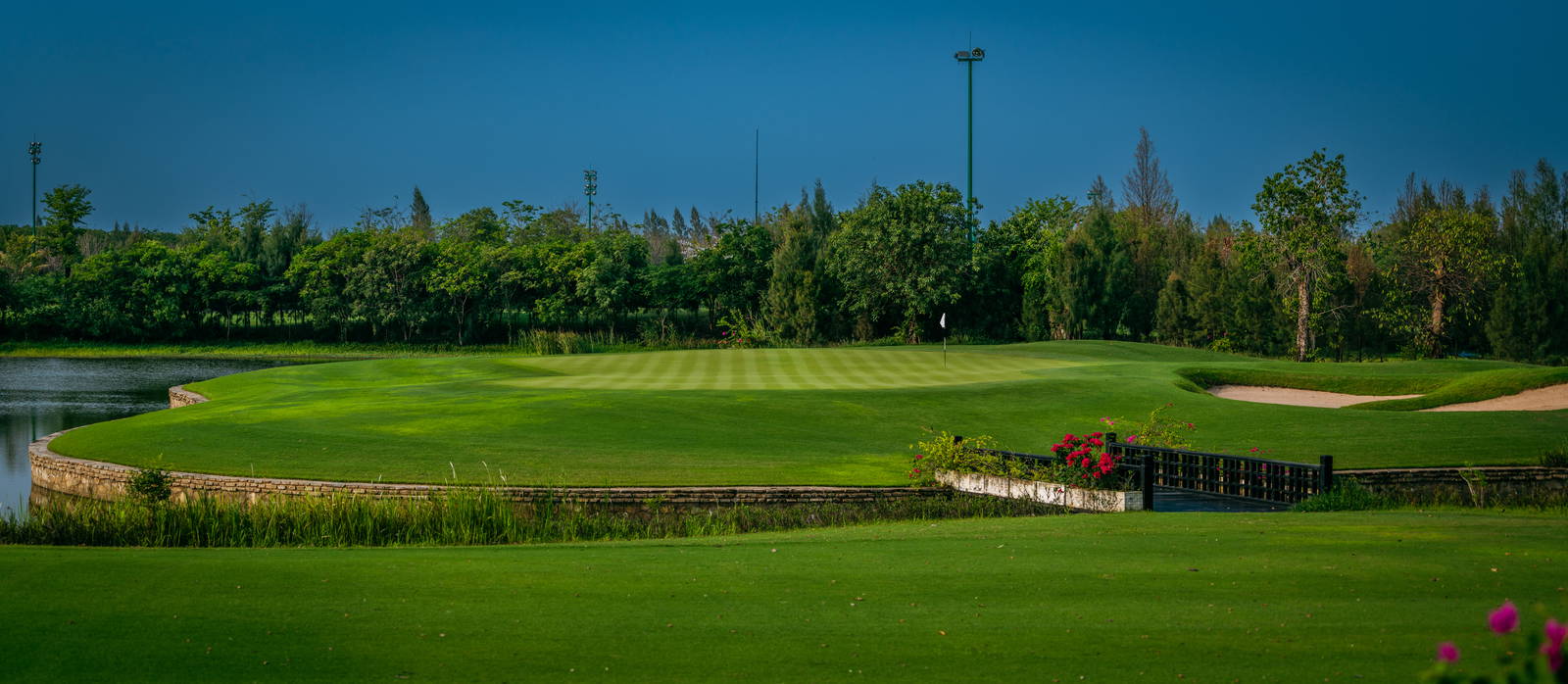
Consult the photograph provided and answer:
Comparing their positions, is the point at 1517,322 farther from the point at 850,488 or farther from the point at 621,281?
the point at 621,281

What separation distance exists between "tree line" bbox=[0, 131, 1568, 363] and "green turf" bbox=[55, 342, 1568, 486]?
13.2 metres

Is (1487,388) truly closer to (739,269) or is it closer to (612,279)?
(739,269)

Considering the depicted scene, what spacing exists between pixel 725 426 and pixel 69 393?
25869mm

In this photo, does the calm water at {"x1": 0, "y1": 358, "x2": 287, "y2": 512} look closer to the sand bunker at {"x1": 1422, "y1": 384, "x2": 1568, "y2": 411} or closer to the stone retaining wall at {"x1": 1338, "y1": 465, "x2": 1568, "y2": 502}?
the stone retaining wall at {"x1": 1338, "y1": 465, "x2": 1568, "y2": 502}

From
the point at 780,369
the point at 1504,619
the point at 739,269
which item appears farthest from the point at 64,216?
the point at 1504,619

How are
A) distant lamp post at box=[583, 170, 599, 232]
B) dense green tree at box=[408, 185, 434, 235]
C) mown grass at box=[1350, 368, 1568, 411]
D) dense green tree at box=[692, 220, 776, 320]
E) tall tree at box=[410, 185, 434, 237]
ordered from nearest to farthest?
1. mown grass at box=[1350, 368, 1568, 411]
2. dense green tree at box=[692, 220, 776, 320]
3. dense green tree at box=[408, 185, 434, 235]
4. distant lamp post at box=[583, 170, 599, 232]
5. tall tree at box=[410, 185, 434, 237]

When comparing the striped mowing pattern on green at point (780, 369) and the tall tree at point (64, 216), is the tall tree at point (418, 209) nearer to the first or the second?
the tall tree at point (64, 216)

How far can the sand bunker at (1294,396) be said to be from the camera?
2766cm

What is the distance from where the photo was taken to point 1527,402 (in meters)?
24.8

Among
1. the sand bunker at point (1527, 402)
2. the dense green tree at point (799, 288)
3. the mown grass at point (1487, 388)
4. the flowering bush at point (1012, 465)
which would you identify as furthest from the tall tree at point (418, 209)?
the flowering bush at point (1012, 465)

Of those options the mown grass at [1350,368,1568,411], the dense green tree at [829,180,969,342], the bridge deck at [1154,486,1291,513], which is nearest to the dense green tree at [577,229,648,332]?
the dense green tree at [829,180,969,342]

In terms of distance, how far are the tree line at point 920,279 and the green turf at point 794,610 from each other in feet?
125

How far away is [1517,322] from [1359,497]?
1350 inches

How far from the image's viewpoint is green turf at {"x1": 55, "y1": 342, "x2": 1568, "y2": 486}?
59.5ft
